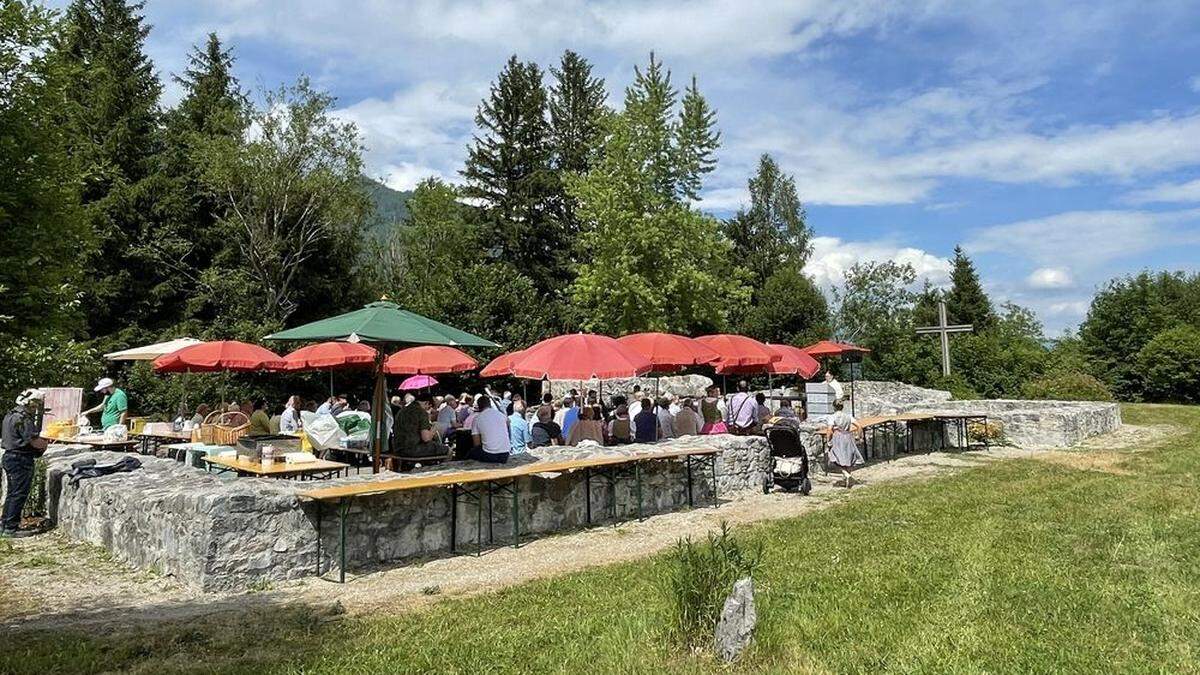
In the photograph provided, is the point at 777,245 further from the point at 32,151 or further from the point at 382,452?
the point at 32,151

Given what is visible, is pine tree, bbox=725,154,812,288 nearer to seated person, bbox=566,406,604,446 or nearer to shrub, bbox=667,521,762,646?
seated person, bbox=566,406,604,446

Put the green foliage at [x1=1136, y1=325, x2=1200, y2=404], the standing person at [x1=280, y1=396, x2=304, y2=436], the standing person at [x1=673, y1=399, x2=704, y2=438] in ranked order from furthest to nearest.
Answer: the green foliage at [x1=1136, y1=325, x2=1200, y2=404], the standing person at [x1=280, y1=396, x2=304, y2=436], the standing person at [x1=673, y1=399, x2=704, y2=438]

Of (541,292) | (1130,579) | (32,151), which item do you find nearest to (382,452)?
(32,151)

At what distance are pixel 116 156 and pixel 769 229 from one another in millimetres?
31974

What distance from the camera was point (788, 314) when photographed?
115 feet

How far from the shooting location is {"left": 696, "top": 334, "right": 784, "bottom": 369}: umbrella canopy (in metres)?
14.1

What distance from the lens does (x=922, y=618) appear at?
502 cm

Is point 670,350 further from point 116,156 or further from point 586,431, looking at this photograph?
point 116,156

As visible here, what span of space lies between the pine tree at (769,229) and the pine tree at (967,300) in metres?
8.45

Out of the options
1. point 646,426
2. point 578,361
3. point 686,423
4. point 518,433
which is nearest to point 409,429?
point 578,361

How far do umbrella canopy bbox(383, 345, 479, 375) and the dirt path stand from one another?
780cm

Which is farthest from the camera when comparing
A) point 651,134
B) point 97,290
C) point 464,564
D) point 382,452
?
point 651,134

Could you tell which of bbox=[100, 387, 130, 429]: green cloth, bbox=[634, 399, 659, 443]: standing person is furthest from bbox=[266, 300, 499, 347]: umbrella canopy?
bbox=[100, 387, 130, 429]: green cloth

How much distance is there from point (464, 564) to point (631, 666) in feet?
11.6
